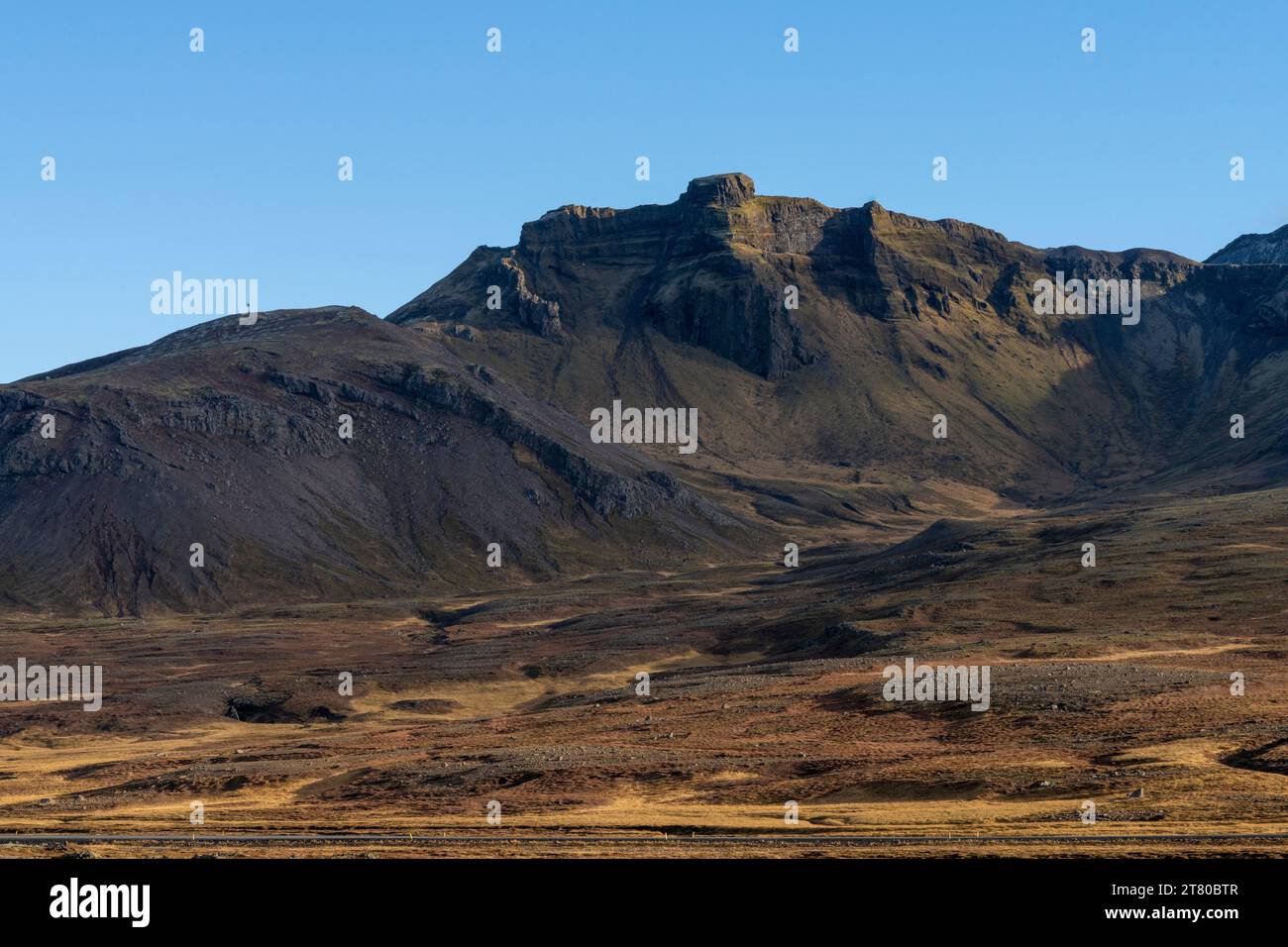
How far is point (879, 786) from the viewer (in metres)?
66.3

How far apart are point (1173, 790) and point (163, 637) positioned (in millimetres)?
133005

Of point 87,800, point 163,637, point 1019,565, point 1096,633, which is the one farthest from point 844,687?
point 163,637

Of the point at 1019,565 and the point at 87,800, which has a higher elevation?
the point at 1019,565

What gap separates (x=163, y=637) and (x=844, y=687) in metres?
94.2

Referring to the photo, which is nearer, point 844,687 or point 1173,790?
point 1173,790

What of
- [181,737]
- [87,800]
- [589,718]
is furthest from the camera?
[181,737]
